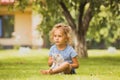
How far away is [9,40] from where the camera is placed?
46688mm

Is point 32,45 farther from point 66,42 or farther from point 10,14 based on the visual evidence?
point 66,42

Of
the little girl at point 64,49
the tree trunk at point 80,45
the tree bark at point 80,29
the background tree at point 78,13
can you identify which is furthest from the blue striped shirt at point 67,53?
the tree trunk at point 80,45

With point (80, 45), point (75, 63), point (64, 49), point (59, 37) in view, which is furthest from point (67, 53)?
point (80, 45)

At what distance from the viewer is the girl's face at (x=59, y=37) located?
11359 mm

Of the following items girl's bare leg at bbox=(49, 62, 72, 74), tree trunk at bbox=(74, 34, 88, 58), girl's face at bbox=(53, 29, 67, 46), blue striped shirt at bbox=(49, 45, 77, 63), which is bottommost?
tree trunk at bbox=(74, 34, 88, 58)

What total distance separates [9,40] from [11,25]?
188cm

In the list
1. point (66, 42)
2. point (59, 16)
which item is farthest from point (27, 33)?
point (66, 42)

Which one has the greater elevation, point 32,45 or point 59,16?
point 59,16

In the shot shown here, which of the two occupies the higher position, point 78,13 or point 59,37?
point 78,13

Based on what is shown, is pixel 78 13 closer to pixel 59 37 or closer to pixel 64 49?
pixel 64 49

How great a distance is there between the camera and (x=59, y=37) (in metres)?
11.4

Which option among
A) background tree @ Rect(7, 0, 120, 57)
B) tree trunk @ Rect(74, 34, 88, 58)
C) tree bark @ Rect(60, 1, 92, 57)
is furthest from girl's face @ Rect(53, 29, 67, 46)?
tree trunk @ Rect(74, 34, 88, 58)

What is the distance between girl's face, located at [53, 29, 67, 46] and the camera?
11359 mm

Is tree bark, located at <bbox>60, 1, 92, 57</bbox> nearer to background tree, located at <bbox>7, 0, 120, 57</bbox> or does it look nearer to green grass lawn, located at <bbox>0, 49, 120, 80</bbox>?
background tree, located at <bbox>7, 0, 120, 57</bbox>
